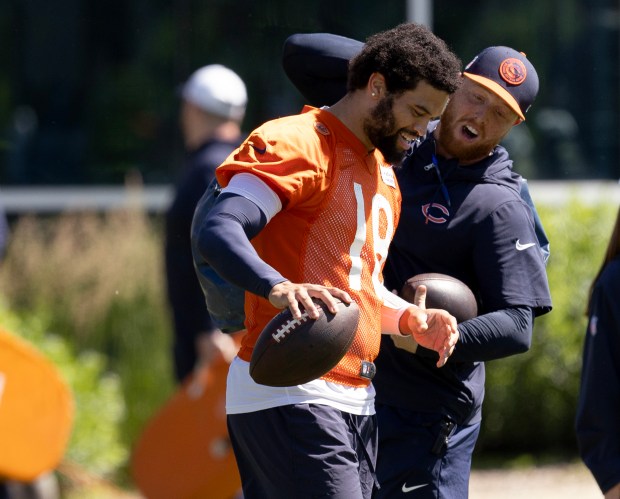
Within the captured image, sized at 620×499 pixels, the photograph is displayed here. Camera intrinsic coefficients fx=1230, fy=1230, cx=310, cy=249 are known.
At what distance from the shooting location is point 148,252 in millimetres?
8375

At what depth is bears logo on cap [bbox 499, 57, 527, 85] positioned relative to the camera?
4.08 metres

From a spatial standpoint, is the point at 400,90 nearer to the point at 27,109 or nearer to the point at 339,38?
the point at 339,38

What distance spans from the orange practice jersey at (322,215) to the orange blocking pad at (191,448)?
2666 millimetres

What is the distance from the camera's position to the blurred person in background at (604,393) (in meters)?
4.31

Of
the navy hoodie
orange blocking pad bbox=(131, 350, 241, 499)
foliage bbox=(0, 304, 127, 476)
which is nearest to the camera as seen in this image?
the navy hoodie

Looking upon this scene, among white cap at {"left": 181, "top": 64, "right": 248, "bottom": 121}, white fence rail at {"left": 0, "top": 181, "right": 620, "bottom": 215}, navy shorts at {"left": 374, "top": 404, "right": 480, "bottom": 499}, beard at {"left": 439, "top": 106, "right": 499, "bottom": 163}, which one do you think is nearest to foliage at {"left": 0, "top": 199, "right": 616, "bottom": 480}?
white fence rail at {"left": 0, "top": 181, "right": 620, "bottom": 215}

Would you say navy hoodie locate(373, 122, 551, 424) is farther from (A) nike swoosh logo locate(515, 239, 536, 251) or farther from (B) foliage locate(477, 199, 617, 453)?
(B) foliage locate(477, 199, 617, 453)

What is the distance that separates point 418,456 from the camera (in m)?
4.18

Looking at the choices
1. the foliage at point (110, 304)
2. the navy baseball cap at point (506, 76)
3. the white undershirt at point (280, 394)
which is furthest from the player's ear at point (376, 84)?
the foliage at point (110, 304)

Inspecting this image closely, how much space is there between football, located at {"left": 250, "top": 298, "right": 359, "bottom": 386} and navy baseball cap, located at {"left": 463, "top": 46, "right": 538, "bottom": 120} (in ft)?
3.76

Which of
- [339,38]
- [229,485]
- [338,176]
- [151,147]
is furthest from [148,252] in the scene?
[338,176]

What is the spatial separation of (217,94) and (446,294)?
3.34 metres

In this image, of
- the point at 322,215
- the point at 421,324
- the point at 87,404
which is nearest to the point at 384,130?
the point at 322,215

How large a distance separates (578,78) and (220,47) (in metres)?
3.10
